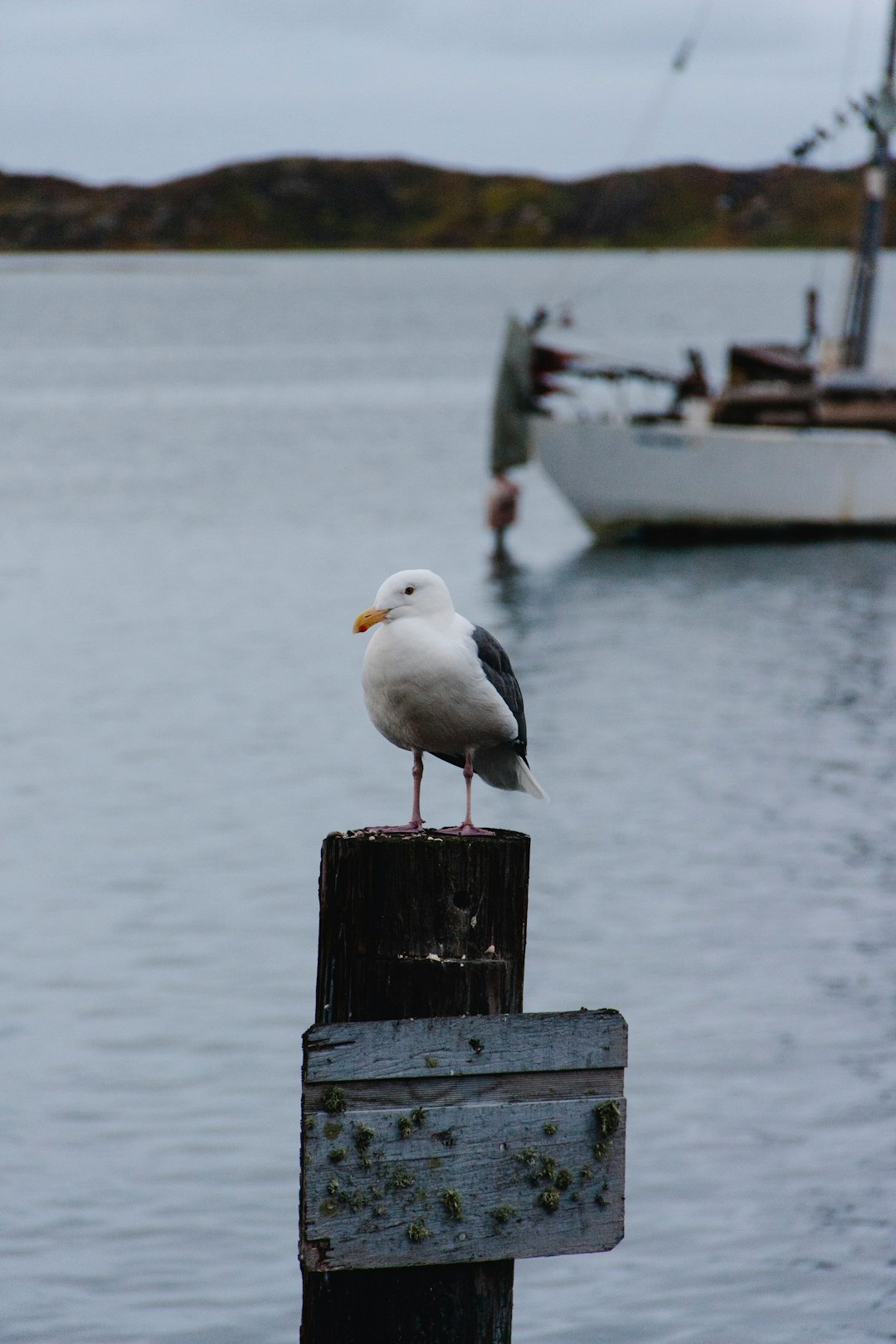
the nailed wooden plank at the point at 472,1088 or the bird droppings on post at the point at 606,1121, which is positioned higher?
the nailed wooden plank at the point at 472,1088

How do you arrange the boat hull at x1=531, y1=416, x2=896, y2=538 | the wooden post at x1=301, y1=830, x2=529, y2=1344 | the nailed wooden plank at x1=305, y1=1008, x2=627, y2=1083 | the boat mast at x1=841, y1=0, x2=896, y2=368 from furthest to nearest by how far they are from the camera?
the boat mast at x1=841, y1=0, x2=896, y2=368 → the boat hull at x1=531, y1=416, x2=896, y2=538 → the wooden post at x1=301, y1=830, x2=529, y2=1344 → the nailed wooden plank at x1=305, y1=1008, x2=627, y2=1083

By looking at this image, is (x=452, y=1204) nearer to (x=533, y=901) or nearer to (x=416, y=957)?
(x=416, y=957)

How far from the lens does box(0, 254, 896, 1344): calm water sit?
9.61 meters

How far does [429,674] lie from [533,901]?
32.4 feet

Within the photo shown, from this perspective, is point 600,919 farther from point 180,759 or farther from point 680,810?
point 180,759

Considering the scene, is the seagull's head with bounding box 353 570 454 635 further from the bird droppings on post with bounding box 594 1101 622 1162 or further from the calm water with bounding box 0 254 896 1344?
the calm water with bounding box 0 254 896 1344

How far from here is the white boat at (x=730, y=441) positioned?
38.4m

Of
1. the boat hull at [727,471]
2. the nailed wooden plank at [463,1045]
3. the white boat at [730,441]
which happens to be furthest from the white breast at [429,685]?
the boat hull at [727,471]

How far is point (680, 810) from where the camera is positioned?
1852 centimetres

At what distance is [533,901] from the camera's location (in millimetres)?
15344

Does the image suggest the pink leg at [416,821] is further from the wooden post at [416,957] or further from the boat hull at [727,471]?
the boat hull at [727,471]

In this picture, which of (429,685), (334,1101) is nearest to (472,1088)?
(334,1101)

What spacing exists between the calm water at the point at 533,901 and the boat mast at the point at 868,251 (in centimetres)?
447

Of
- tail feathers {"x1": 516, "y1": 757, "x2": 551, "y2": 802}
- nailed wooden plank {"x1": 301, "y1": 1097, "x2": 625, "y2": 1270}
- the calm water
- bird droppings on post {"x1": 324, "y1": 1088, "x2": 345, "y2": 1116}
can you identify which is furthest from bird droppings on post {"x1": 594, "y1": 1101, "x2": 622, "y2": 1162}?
the calm water
